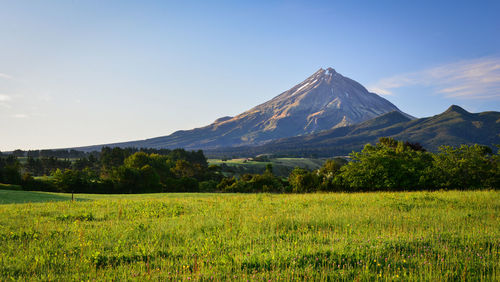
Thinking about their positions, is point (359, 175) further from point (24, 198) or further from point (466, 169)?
point (24, 198)

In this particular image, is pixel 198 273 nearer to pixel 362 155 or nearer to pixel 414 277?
pixel 414 277

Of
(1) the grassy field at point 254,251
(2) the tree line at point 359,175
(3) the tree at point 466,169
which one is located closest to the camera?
(1) the grassy field at point 254,251

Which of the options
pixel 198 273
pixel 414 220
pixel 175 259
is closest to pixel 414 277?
pixel 198 273

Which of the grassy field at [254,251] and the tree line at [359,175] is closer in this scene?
the grassy field at [254,251]

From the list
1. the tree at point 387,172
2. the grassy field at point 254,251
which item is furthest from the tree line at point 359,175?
the grassy field at point 254,251

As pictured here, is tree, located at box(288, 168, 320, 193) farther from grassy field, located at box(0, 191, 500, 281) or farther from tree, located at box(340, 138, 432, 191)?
grassy field, located at box(0, 191, 500, 281)

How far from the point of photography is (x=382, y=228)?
1226 cm

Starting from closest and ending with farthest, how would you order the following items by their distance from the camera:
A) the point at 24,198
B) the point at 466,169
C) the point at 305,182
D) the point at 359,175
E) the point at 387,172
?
1. the point at 24,198
2. the point at 466,169
3. the point at 387,172
4. the point at 359,175
5. the point at 305,182

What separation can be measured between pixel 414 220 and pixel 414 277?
7632 millimetres

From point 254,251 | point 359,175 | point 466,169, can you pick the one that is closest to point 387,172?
point 359,175

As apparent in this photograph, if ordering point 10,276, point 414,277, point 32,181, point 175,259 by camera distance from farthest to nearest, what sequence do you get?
point 32,181 → point 175,259 → point 10,276 → point 414,277

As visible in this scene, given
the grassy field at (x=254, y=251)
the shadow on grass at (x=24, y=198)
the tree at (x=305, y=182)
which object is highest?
the grassy field at (x=254, y=251)

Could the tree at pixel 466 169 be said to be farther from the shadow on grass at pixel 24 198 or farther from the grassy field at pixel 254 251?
the shadow on grass at pixel 24 198

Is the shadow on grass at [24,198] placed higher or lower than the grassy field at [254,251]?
lower
